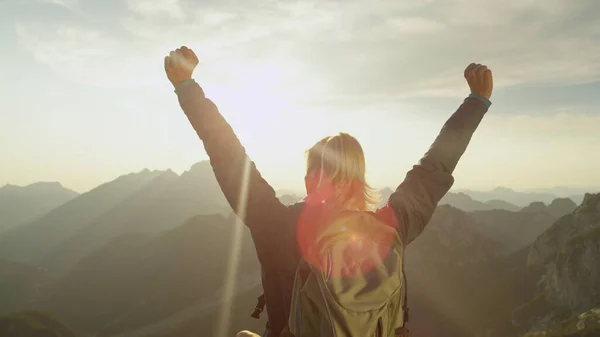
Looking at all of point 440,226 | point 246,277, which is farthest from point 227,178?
point 440,226

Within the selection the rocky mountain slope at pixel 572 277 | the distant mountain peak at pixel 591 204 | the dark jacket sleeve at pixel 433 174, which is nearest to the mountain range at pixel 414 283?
the rocky mountain slope at pixel 572 277

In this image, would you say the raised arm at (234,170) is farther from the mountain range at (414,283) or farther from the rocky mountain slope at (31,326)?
the rocky mountain slope at (31,326)

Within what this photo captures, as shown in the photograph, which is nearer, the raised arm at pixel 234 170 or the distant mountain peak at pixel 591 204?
the raised arm at pixel 234 170

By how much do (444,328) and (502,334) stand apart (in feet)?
46.7

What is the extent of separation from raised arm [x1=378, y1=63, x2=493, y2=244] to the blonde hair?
1.19 feet

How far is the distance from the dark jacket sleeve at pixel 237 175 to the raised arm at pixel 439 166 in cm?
118

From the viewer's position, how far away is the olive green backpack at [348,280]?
292 centimetres

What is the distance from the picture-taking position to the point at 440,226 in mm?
149750

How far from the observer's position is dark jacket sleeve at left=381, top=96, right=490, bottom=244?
398 centimetres

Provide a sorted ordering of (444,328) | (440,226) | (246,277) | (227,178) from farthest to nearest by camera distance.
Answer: (440,226)
(246,277)
(444,328)
(227,178)

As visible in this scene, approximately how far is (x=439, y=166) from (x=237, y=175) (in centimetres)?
236

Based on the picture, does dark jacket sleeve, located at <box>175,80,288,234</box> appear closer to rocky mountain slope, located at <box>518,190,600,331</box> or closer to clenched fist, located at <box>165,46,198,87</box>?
clenched fist, located at <box>165,46,198,87</box>

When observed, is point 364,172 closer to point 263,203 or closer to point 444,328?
point 263,203

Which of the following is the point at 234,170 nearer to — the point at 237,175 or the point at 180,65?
the point at 237,175
